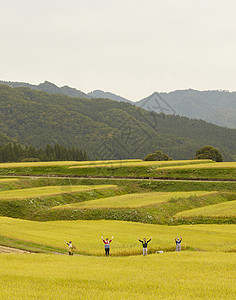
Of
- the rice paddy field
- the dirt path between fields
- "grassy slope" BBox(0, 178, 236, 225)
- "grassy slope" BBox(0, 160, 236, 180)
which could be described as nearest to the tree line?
"grassy slope" BBox(0, 160, 236, 180)

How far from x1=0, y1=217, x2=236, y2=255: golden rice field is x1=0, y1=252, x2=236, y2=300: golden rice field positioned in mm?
5377

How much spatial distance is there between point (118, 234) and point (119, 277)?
63.7 feet

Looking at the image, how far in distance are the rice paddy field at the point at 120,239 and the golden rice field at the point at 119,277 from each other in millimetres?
52

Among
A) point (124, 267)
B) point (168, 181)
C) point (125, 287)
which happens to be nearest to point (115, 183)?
point (168, 181)

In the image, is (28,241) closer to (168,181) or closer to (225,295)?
(225,295)

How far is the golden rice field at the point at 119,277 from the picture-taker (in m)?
16.2

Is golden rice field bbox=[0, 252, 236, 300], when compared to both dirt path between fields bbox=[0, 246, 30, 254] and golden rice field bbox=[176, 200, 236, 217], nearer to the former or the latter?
dirt path between fields bbox=[0, 246, 30, 254]

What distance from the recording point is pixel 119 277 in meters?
19.4

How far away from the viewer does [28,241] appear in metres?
34.3

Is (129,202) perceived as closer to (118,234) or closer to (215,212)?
(215,212)

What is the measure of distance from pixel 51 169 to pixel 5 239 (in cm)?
6834

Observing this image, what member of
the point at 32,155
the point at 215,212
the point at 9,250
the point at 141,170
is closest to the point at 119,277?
the point at 9,250

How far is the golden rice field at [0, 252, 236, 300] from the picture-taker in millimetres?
16219

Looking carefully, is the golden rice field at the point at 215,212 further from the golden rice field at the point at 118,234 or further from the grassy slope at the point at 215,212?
the golden rice field at the point at 118,234
